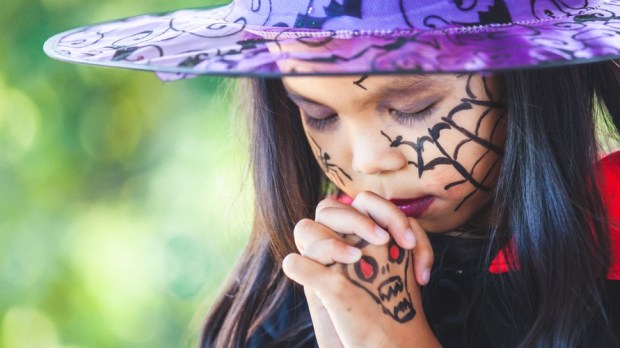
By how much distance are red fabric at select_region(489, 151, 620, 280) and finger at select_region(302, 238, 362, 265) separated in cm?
15

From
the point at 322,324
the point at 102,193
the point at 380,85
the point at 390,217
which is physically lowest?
the point at 102,193

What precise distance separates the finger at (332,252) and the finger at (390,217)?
4cm

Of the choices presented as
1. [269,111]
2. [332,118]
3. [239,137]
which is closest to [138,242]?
[239,137]

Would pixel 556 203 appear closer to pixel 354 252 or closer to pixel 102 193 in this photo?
pixel 354 252

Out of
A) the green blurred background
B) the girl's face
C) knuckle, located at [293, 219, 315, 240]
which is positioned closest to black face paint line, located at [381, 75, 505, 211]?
the girl's face

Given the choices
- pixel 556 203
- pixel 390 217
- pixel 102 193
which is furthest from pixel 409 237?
pixel 102 193

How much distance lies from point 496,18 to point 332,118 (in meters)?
0.21

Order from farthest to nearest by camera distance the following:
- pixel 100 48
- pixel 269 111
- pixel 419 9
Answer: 1. pixel 269 111
2. pixel 100 48
3. pixel 419 9

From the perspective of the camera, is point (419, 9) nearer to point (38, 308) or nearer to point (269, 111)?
point (269, 111)

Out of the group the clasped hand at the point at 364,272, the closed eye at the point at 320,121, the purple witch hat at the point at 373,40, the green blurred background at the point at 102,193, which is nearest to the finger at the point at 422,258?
the clasped hand at the point at 364,272

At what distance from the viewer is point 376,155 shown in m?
0.74

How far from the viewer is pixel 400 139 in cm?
74

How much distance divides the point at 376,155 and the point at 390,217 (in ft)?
0.19

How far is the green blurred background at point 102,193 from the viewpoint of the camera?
1.36 m
